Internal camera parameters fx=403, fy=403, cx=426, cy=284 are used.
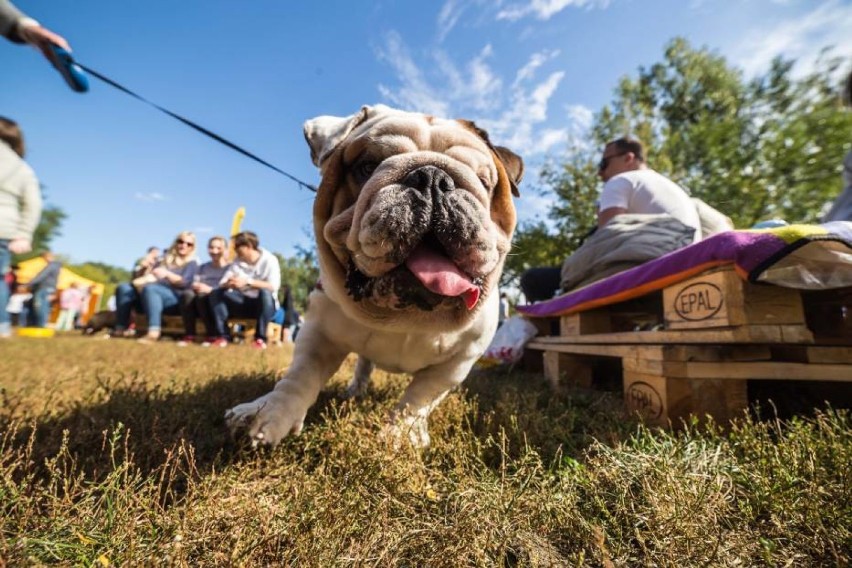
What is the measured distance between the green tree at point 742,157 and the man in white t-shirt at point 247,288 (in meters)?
7.88

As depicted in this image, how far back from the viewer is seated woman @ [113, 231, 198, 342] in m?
7.45

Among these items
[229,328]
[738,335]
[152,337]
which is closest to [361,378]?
[738,335]

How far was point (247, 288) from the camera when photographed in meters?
7.14

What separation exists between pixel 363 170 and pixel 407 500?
4.59ft

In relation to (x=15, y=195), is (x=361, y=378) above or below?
below

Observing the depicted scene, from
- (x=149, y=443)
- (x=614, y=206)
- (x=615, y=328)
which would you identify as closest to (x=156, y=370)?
(x=149, y=443)

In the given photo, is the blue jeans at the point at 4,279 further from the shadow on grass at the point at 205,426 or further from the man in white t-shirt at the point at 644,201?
the man in white t-shirt at the point at 644,201

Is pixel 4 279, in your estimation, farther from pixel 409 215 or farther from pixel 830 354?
pixel 830 354

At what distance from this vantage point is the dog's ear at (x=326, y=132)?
1993 millimetres

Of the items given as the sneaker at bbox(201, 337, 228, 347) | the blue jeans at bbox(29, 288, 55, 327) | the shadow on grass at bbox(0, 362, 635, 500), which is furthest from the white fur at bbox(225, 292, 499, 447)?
the blue jeans at bbox(29, 288, 55, 327)

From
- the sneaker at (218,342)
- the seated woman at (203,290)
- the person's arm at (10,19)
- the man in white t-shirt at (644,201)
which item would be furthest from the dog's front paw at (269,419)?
the seated woman at (203,290)

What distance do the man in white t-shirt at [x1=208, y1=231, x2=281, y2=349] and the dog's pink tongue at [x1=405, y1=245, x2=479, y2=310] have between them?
20.0ft

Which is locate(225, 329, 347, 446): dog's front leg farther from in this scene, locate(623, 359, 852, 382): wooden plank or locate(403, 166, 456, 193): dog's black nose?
locate(623, 359, 852, 382): wooden plank

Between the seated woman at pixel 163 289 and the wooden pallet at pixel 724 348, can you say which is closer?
the wooden pallet at pixel 724 348
